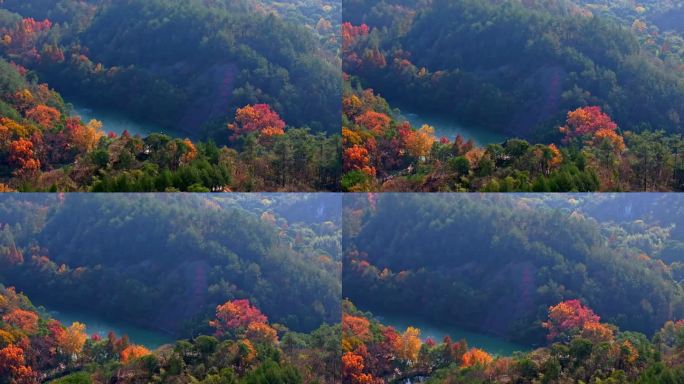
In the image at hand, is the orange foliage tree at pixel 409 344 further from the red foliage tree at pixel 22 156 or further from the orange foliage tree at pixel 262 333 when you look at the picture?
the red foliage tree at pixel 22 156

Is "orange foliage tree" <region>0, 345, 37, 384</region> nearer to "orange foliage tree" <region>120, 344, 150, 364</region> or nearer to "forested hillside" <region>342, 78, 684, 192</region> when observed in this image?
"orange foliage tree" <region>120, 344, 150, 364</region>

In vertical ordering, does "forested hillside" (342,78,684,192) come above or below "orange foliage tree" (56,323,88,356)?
above

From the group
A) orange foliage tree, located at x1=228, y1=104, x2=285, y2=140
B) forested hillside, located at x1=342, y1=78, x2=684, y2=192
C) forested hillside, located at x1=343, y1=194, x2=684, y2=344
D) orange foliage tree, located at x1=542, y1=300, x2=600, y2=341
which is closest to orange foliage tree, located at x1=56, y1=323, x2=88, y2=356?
orange foliage tree, located at x1=228, y1=104, x2=285, y2=140

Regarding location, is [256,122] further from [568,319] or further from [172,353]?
[568,319]

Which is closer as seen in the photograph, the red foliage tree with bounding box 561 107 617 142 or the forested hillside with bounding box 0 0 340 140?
the red foliage tree with bounding box 561 107 617 142

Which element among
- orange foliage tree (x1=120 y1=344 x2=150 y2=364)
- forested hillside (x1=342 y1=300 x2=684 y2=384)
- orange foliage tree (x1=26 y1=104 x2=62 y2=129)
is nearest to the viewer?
forested hillside (x1=342 y1=300 x2=684 y2=384)

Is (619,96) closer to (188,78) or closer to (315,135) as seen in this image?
(315,135)
